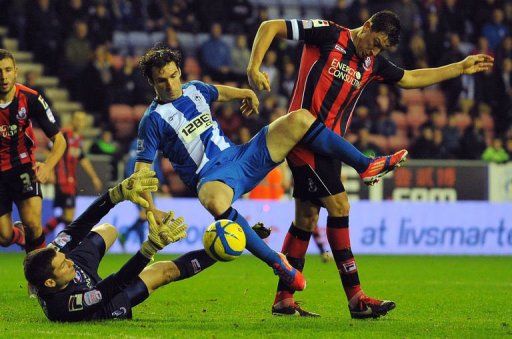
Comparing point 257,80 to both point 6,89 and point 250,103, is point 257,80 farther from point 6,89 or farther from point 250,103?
point 6,89

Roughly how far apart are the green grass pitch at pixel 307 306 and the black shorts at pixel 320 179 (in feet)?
3.20

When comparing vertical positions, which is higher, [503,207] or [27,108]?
[27,108]

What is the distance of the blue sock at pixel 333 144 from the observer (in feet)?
25.6

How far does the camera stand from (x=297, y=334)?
6.95 meters

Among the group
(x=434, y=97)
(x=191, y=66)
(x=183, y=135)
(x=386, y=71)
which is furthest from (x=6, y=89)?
(x=434, y=97)

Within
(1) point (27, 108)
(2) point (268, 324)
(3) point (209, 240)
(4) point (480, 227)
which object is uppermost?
(1) point (27, 108)

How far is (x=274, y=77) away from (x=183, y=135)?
40.6 ft

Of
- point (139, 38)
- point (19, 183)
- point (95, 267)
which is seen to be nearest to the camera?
point (95, 267)

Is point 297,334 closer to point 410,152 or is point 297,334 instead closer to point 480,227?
point 480,227

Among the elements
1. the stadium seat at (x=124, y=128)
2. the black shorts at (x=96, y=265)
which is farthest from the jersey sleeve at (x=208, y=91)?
the stadium seat at (x=124, y=128)

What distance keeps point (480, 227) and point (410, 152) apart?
9.25ft

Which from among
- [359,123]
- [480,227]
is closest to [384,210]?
[480,227]

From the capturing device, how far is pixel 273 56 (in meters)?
20.2

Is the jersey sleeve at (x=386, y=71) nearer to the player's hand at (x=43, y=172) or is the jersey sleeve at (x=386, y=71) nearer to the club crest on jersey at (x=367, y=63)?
the club crest on jersey at (x=367, y=63)
